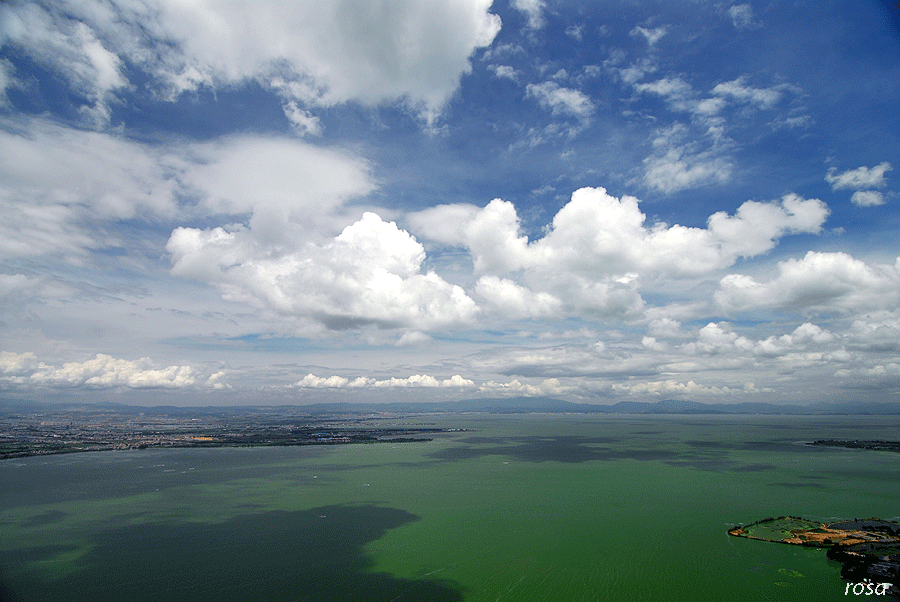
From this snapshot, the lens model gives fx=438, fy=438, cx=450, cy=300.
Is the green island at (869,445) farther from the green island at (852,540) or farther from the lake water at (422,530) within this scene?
the green island at (852,540)

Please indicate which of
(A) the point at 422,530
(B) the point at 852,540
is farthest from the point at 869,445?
(A) the point at 422,530

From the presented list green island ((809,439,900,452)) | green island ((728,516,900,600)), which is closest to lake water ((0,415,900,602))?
green island ((728,516,900,600))

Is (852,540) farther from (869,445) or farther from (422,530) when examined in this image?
(869,445)

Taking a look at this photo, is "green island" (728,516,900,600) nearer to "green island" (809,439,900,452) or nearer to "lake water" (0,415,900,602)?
"lake water" (0,415,900,602)

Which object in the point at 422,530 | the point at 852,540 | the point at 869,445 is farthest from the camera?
the point at 869,445

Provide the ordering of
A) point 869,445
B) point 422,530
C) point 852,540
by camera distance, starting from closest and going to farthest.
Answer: point 852,540 → point 422,530 → point 869,445

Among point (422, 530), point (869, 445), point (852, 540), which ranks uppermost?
point (852, 540)

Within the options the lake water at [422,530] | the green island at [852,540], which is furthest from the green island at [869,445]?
the green island at [852,540]
